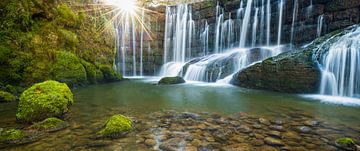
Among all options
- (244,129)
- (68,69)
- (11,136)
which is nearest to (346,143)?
(244,129)

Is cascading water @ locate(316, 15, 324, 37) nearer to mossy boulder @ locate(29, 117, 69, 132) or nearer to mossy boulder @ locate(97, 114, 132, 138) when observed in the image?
mossy boulder @ locate(97, 114, 132, 138)

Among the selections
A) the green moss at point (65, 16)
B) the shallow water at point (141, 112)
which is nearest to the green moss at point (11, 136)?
the shallow water at point (141, 112)

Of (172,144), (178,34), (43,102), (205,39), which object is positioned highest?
(178,34)

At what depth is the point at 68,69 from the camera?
10.2 meters

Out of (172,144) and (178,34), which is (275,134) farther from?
(178,34)

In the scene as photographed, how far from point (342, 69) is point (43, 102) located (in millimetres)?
9707

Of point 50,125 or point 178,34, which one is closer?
point 50,125

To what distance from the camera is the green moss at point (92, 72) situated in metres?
11.7

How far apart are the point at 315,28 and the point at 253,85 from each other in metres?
6.87

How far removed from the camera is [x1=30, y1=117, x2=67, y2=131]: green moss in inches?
163

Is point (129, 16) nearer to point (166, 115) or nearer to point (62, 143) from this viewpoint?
point (166, 115)

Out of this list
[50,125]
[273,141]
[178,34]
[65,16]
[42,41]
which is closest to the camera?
[273,141]

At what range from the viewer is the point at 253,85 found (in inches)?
413

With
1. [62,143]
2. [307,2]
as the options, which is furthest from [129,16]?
[62,143]
